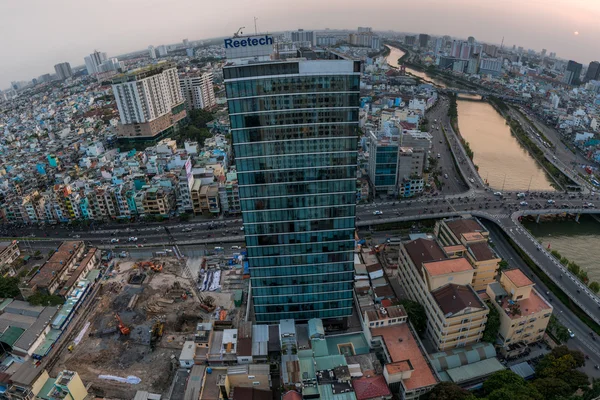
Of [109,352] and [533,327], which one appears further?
[109,352]

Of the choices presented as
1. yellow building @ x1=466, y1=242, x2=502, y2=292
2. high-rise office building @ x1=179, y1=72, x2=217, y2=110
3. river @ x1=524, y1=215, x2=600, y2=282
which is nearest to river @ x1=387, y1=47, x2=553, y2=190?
river @ x1=524, y1=215, x2=600, y2=282

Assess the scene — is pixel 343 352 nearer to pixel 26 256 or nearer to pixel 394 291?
pixel 394 291

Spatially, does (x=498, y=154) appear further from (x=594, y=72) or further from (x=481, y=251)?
(x=594, y=72)

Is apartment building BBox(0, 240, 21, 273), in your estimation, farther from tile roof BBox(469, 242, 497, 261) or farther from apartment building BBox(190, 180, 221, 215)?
tile roof BBox(469, 242, 497, 261)

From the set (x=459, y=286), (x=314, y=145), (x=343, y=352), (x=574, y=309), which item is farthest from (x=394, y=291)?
(x=314, y=145)

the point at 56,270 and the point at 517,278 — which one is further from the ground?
the point at 517,278

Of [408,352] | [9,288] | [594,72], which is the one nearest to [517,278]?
[408,352]
